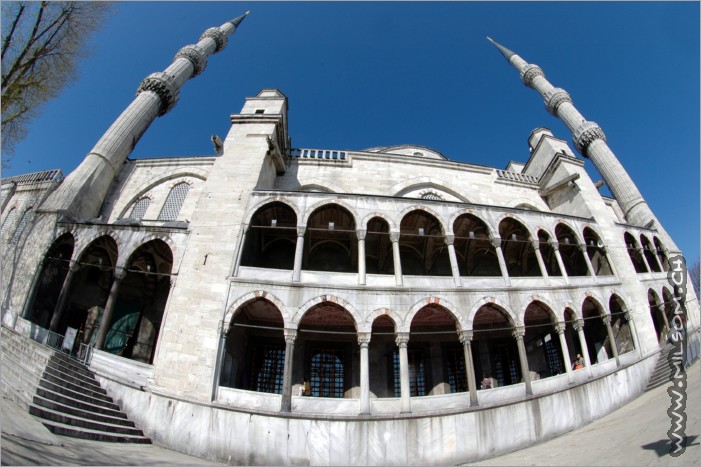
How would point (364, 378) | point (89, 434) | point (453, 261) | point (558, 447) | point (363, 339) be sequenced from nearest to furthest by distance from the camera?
point (89, 434) < point (558, 447) < point (364, 378) < point (363, 339) < point (453, 261)

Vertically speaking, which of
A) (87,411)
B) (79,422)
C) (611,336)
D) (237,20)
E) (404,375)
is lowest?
(79,422)

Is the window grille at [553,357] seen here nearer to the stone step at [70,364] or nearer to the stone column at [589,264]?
the stone column at [589,264]

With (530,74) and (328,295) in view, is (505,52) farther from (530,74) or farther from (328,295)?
(328,295)

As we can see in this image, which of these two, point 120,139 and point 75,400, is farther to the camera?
point 120,139

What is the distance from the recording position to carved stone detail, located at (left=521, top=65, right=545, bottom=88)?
29047 mm

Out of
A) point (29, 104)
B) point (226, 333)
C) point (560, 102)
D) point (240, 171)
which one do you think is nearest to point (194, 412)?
point (226, 333)

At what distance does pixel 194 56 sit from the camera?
78.5 ft

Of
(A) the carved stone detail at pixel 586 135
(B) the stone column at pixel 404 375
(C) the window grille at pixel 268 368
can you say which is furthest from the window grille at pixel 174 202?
(A) the carved stone detail at pixel 586 135

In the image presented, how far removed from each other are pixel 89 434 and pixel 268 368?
21.2 ft

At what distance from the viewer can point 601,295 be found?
1378cm

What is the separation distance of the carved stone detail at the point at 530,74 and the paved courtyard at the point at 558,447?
27655 millimetres

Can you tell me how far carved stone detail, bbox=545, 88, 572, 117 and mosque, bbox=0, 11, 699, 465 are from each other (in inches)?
278

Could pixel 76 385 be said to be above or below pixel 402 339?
below

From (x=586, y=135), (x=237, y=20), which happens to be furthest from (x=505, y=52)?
(x=237, y=20)
